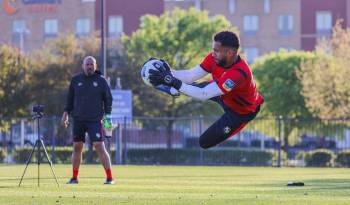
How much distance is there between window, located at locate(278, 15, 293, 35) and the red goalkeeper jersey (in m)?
71.6

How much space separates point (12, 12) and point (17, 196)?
237 feet

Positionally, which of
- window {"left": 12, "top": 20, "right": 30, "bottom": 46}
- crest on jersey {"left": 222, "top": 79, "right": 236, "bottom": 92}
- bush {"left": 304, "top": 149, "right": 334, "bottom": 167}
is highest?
window {"left": 12, "top": 20, "right": 30, "bottom": 46}

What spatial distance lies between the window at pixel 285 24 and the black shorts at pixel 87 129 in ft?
221

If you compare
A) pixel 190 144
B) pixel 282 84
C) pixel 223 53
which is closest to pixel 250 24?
pixel 282 84

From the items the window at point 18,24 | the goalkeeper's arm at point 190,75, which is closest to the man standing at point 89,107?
the goalkeeper's arm at point 190,75

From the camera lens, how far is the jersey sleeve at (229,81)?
1223 centimetres

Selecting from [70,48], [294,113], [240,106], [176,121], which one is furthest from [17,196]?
[294,113]

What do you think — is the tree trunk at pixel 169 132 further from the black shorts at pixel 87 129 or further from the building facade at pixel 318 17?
the building facade at pixel 318 17

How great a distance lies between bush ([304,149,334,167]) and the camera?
36.5 m

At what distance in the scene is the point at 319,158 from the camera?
36812mm

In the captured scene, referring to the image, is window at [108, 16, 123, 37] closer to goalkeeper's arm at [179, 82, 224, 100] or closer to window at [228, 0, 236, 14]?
window at [228, 0, 236, 14]

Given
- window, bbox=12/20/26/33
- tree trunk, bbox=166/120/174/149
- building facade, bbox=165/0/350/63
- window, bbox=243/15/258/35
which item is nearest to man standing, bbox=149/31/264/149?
tree trunk, bbox=166/120/174/149

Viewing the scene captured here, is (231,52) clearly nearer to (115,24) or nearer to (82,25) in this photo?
(115,24)

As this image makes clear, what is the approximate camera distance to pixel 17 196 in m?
13.9
